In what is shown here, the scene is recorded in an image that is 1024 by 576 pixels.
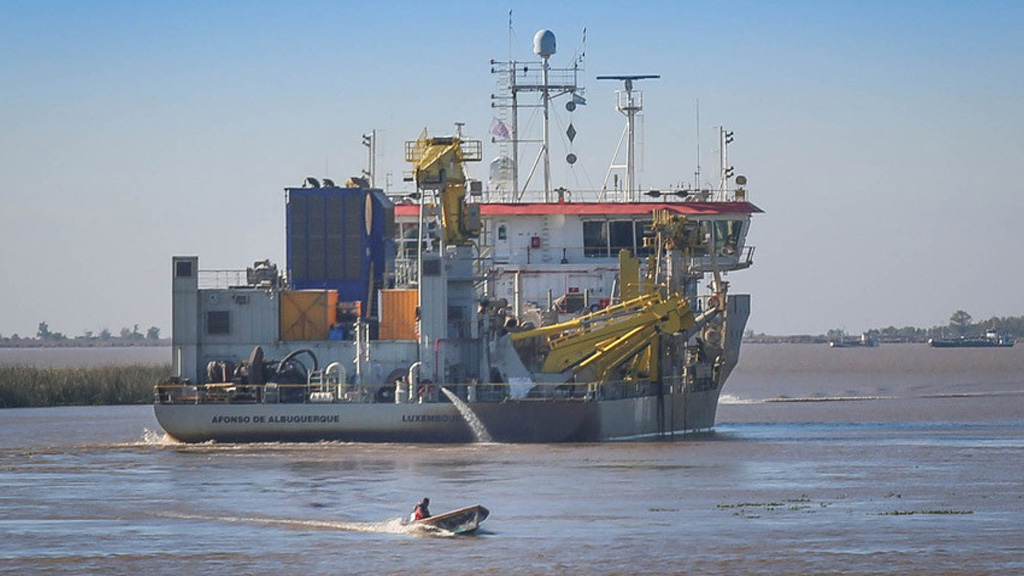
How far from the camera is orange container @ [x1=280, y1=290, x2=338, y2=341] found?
5359cm

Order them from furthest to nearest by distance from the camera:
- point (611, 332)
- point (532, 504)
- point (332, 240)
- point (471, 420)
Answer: point (332, 240) → point (611, 332) → point (471, 420) → point (532, 504)

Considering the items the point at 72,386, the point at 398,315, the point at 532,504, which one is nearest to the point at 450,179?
the point at 398,315

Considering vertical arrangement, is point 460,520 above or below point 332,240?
below

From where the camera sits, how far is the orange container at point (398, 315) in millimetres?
53675

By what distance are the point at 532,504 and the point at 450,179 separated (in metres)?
17.3

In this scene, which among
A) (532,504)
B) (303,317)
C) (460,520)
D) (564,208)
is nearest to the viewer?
(460,520)

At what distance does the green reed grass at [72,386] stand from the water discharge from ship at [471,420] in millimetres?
33158

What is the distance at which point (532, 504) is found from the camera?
125ft

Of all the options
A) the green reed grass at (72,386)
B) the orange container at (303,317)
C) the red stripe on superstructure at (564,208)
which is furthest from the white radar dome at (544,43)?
the green reed grass at (72,386)

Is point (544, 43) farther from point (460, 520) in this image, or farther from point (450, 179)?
point (460, 520)

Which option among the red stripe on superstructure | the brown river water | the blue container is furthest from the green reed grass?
the blue container

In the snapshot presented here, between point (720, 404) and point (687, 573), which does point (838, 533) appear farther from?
point (720, 404)

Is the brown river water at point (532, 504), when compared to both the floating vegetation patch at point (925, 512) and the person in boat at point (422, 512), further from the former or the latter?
the person in boat at point (422, 512)

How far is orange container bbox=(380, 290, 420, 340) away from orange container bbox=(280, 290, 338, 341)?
161 centimetres
